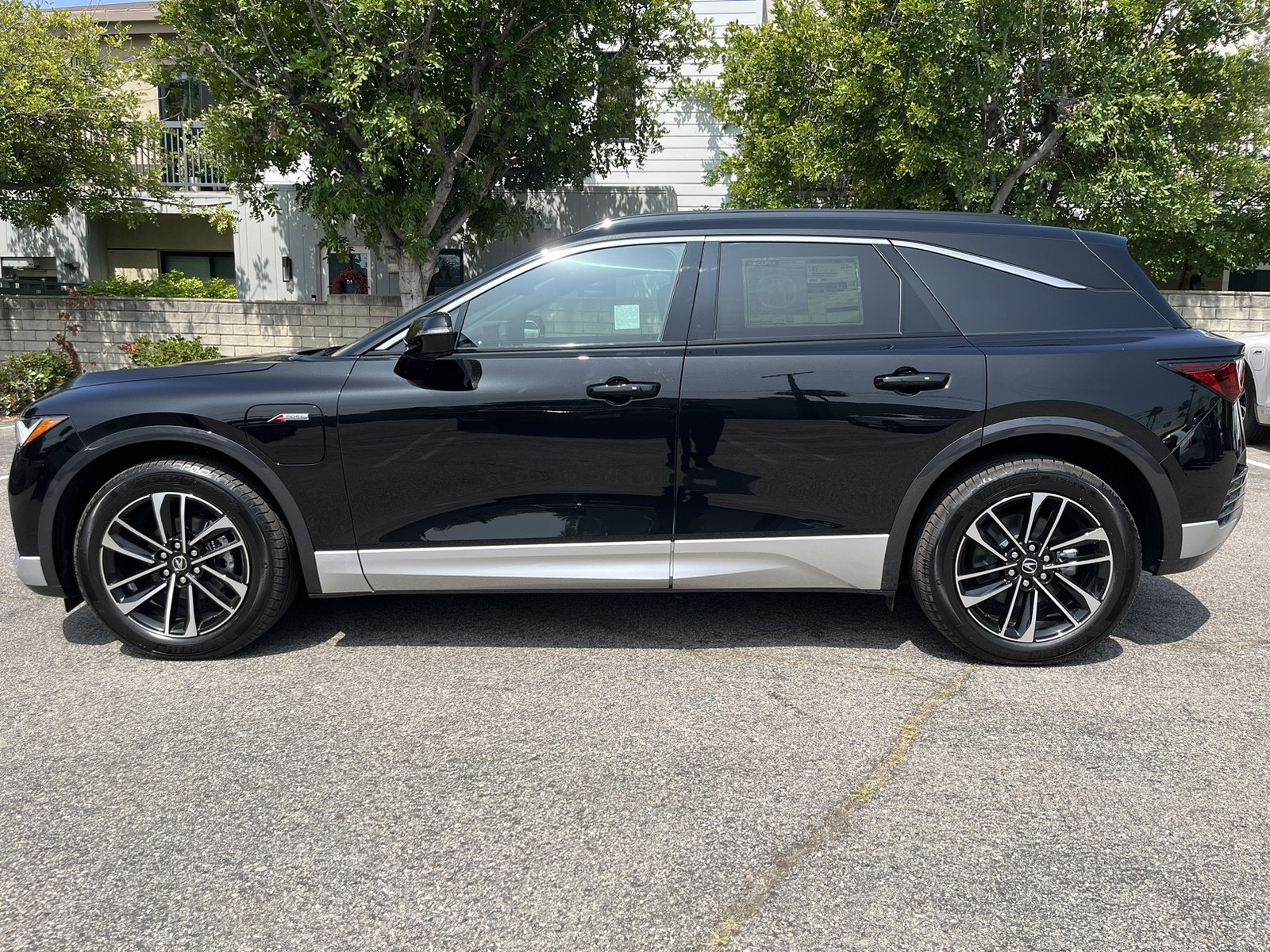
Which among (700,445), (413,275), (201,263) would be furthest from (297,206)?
(700,445)

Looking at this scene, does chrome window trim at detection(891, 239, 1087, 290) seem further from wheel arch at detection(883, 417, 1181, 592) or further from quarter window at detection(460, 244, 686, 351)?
quarter window at detection(460, 244, 686, 351)

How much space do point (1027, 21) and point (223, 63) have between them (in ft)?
32.1

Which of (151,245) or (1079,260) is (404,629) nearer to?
→ (1079,260)

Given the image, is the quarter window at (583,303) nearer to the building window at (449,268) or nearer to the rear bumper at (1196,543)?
the rear bumper at (1196,543)

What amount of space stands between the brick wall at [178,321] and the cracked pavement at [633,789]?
11.3 meters

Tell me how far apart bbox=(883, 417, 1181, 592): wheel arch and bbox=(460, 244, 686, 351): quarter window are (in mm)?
1250

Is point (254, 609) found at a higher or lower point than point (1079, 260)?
lower

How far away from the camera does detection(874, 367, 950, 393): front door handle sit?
3.59 m

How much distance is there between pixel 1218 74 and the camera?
1195cm

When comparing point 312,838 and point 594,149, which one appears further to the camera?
point 594,149

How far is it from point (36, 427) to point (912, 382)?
3526 millimetres

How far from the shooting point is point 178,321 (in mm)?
14812

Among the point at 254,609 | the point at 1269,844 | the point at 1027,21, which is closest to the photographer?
the point at 1269,844

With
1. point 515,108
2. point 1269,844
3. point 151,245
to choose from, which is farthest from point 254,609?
point 151,245
